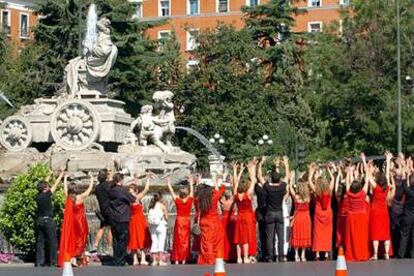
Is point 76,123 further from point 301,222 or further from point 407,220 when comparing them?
point 407,220

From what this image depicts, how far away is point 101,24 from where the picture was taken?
33812 millimetres

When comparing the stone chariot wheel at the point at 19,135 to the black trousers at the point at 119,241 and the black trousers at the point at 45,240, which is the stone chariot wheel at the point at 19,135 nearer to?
the black trousers at the point at 45,240

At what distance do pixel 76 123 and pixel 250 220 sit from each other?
351 inches

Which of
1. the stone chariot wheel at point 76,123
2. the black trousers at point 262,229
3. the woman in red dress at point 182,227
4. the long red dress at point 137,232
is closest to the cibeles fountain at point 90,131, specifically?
the stone chariot wheel at point 76,123

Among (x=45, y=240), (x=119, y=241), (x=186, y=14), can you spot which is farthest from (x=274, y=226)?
(x=186, y=14)

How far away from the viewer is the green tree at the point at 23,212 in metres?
25.8

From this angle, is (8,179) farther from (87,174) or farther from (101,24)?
(101,24)

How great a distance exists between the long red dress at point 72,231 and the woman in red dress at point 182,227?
1.80 meters

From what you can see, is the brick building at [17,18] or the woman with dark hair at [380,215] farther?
the brick building at [17,18]

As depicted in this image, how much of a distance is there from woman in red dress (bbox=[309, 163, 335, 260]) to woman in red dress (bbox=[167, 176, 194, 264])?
2351mm

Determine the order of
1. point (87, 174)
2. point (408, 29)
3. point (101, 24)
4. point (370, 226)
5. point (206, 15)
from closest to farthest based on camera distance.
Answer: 1. point (370, 226)
2. point (87, 174)
3. point (101, 24)
4. point (408, 29)
5. point (206, 15)

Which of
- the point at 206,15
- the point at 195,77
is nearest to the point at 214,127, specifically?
the point at 195,77

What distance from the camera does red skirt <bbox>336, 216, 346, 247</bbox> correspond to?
25.2 m

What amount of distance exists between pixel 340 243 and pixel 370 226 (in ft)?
2.16
